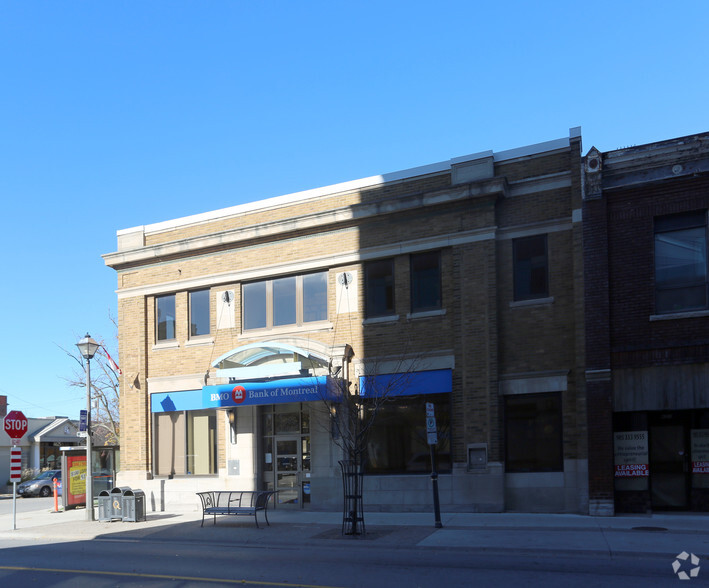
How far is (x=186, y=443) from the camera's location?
2319cm

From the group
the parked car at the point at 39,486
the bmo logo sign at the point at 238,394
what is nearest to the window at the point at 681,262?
the bmo logo sign at the point at 238,394

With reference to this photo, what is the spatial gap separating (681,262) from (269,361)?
11.5 meters

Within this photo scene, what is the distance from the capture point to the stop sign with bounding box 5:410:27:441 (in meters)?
20.4

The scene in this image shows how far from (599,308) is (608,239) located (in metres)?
1.68

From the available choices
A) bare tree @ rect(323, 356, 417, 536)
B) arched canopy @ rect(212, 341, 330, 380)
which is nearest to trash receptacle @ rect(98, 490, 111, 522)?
arched canopy @ rect(212, 341, 330, 380)

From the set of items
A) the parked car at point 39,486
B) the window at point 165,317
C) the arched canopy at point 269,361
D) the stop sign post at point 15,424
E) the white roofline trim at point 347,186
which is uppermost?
the white roofline trim at point 347,186

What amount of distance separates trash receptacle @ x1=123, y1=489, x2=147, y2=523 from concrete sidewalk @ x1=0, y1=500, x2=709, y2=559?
0.23 meters

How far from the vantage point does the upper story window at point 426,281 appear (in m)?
20.0

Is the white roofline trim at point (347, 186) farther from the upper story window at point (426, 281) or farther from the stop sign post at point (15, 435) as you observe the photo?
the stop sign post at point (15, 435)

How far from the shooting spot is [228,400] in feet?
67.4

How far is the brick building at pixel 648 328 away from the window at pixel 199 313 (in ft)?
39.3

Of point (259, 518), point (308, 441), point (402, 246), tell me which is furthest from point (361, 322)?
point (259, 518)

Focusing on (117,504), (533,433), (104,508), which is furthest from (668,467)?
(104,508)

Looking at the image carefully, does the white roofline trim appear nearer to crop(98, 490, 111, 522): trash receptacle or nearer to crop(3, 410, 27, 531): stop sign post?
crop(3, 410, 27, 531): stop sign post
